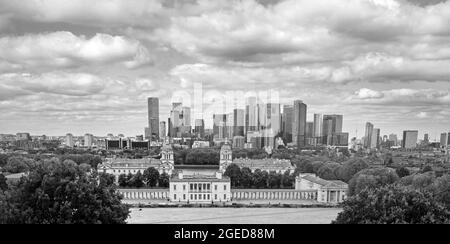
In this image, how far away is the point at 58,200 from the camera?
10383 mm

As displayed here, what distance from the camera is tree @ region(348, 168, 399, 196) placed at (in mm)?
26955

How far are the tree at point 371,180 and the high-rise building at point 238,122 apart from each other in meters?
9.90

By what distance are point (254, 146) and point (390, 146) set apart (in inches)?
949

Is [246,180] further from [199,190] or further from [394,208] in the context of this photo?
[394,208]

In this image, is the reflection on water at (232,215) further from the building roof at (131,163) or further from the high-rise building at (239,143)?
the high-rise building at (239,143)

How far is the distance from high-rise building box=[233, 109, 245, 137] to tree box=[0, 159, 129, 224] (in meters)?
18.8

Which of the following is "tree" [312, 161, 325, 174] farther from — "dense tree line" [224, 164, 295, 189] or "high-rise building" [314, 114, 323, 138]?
"dense tree line" [224, 164, 295, 189]

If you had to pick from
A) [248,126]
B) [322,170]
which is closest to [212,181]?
[248,126]

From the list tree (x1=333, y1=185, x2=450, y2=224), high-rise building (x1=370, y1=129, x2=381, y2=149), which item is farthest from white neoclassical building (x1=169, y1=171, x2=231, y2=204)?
high-rise building (x1=370, y1=129, x2=381, y2=149)

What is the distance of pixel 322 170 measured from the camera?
40.0 metres
